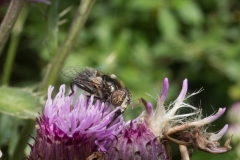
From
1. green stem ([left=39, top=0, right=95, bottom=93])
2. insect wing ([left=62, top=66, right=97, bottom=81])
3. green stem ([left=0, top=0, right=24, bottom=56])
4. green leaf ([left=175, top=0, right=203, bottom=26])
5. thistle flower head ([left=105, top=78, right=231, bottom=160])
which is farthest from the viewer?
green leaf ([left=175, top=0, right=203, bottom=26])

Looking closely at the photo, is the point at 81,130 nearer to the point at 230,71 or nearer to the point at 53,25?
the point at 53,25

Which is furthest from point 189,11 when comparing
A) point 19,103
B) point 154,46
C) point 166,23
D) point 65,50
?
point 19,103

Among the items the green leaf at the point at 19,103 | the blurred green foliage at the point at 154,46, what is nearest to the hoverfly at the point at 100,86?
the green leaf at the point at 19,103

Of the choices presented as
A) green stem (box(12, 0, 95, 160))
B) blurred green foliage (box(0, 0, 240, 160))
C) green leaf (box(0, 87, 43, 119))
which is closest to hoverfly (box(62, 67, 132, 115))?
green leaf (box(0, 87, 43, 119))

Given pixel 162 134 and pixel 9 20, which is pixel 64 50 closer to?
pixel 9 20

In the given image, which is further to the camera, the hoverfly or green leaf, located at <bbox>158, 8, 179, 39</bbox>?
green leaf, located at <bbox>158, 8, 179, 39</bbox>

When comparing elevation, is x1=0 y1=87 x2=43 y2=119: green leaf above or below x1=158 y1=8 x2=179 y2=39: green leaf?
above

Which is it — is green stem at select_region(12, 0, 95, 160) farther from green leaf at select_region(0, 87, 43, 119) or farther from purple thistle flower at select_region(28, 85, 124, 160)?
purple thistle flower at select_region(28, 85, 124, 160)
